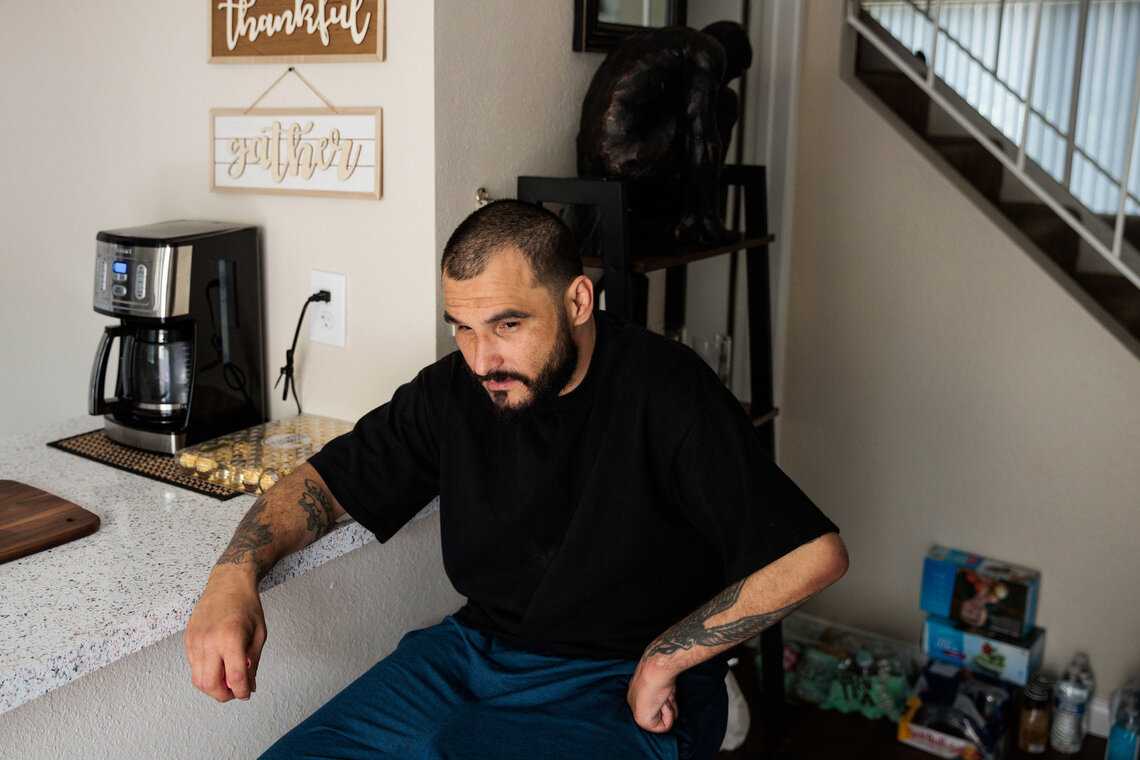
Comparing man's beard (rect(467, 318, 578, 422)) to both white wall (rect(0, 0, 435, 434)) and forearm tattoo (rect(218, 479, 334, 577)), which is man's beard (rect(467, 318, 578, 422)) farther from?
white wall (rect(0, 0, 435, 434))

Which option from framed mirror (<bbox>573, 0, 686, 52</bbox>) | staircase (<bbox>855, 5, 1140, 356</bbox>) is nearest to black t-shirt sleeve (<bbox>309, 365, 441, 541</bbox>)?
framed mirror (<bbox>573, 0, 686, 52</bbox>)

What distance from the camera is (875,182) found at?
2633 mm

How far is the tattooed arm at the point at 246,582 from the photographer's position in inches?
47.5

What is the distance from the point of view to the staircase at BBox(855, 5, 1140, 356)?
2461 mm

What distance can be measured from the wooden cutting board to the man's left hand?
0.80 meters

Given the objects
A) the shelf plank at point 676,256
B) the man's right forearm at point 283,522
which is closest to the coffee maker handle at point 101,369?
the man's right forearm at point 283,522

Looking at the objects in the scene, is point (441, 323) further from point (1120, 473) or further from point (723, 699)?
point (1120, 473)

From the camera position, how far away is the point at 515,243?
1343 mm

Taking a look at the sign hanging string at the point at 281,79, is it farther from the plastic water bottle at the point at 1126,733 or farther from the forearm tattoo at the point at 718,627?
the plastic water bottle at the point at 1126,733

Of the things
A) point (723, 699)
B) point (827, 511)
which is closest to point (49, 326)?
Answer: point (723, 699)

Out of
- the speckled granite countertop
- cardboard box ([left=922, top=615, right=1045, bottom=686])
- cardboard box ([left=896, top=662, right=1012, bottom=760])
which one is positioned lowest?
cardboard box ([left=896, top=662, right=1012, bottom=760])

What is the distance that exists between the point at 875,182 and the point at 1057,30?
7.13 feet

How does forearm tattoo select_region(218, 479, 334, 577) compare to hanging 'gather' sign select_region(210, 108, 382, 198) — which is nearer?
forearm tattoo select_region(218, 479, 334, 577)

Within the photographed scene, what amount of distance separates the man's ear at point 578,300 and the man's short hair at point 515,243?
1 cm
